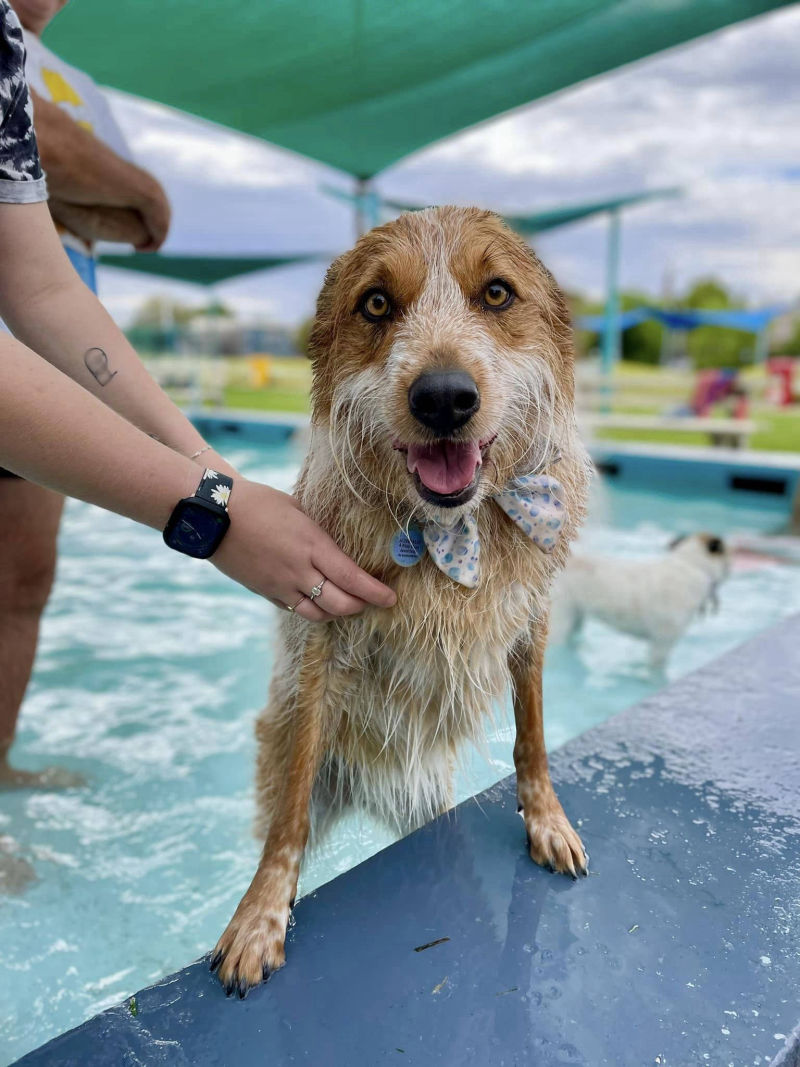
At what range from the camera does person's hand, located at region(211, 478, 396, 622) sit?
4.48 ft

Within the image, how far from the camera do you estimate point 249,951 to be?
124 cm

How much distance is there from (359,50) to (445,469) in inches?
130

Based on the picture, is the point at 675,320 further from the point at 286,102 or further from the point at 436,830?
the point at 436,830

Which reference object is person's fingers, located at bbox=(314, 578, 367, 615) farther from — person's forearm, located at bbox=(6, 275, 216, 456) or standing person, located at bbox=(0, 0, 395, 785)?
person's forearm, located at bbox=(6, 275, 216, 456)

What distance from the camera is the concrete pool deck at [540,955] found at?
110cm

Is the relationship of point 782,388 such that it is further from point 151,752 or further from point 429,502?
point 429,502

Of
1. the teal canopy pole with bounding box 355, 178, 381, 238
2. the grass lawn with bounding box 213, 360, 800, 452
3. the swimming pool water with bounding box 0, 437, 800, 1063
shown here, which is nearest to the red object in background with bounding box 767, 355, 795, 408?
the grass lawn with bounding box 213, 360, 800, 452

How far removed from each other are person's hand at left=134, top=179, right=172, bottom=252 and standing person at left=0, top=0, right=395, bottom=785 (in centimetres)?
89

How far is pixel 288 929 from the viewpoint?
133 centimetres

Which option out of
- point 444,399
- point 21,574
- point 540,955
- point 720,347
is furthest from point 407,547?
point 720,347

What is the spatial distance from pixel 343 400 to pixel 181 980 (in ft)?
3.25

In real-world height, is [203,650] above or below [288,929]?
below

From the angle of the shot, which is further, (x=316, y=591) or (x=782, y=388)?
(x=782, y=388)

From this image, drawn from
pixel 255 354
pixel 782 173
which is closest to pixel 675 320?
pixel 782 173
